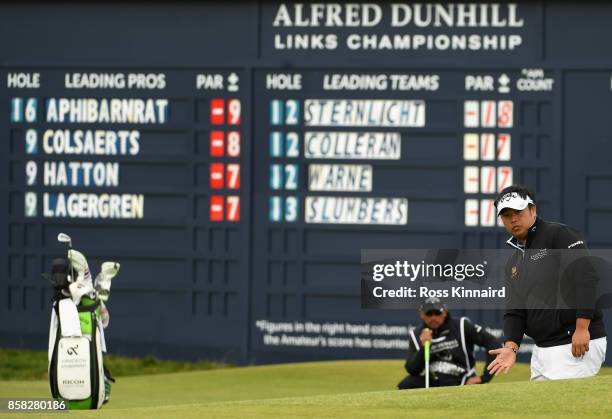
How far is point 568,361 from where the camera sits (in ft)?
27.2

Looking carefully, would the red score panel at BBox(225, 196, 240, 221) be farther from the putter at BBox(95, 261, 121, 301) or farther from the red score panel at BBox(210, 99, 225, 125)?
the putter at BBox(95, 261, 121, 301)

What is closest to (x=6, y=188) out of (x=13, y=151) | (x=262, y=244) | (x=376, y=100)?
(x=13, y=151)

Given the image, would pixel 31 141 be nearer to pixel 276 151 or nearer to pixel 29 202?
pixel 29 202

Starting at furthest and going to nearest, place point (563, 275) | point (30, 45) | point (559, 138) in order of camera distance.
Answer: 1. point (30, 45)
2. point (559, 138)
3. point (563, 275)

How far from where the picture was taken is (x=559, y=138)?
A: 13.8m

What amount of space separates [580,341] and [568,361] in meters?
0.29

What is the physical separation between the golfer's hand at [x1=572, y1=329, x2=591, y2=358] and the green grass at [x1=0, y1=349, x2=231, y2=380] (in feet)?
21.9

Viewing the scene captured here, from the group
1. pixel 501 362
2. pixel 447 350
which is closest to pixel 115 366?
pixel 447 350

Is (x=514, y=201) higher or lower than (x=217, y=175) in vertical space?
lower

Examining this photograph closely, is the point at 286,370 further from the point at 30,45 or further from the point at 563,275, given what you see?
the point at 563,275

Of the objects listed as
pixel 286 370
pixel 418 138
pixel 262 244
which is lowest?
pixel 286 370

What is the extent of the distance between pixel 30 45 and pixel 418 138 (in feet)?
12.1

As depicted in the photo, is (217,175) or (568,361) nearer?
(568,361)

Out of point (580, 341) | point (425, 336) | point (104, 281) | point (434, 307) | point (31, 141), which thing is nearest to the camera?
point (580, 341)
